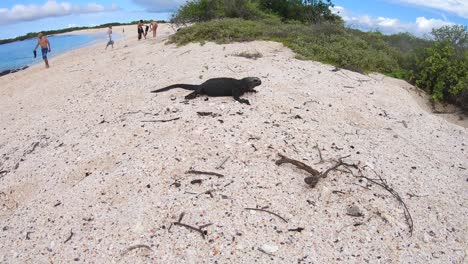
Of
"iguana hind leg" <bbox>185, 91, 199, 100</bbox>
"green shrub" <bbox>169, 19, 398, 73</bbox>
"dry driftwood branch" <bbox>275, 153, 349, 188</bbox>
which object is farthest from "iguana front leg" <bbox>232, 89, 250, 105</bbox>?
"green shrub" <bbox>169, 19, 398, 73</bbox>

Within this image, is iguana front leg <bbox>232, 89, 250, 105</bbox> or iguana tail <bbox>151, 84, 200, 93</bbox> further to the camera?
iguana tail <bbox>151, 84, 200, 93</bbox>

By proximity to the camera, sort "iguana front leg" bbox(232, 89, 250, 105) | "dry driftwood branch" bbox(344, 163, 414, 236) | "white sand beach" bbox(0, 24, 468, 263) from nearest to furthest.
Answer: "white sand beach" bbox(0, 24, 468, 263) < "dry driftwood branch" bbox(344, 163, 414, 236) < "iguana front leg" bbox(232, 89, 250, 105)

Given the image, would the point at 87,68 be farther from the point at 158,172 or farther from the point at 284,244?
the point at 284,244

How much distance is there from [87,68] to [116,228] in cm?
1073

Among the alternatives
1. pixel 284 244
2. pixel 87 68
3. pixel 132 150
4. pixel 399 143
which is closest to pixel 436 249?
pixel 284 244

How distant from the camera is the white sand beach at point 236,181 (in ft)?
10.5

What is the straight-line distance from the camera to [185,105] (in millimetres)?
5883

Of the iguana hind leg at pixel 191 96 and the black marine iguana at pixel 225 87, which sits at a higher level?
the black marine iguana at pixel 225 87

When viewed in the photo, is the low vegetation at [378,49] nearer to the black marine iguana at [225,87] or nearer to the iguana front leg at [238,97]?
the black marine iguana at [225,87]

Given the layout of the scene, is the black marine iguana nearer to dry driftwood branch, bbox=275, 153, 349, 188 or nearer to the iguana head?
the iguana head

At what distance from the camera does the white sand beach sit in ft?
10.5

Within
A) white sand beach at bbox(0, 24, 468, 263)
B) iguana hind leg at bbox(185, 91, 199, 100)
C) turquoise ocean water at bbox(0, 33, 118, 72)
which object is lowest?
Result: turquoise ocean water at bbox(0, 33, 118, 72)

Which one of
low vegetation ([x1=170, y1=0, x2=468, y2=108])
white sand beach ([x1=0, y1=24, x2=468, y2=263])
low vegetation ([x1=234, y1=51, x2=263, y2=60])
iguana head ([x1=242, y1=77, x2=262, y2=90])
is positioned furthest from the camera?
low vegetation ([x1=234, y1=51, x2=263, y2=60])

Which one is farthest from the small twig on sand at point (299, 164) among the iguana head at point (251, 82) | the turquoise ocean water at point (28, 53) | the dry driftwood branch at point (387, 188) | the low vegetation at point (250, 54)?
the turquoise ocean water at point (28, 53)
